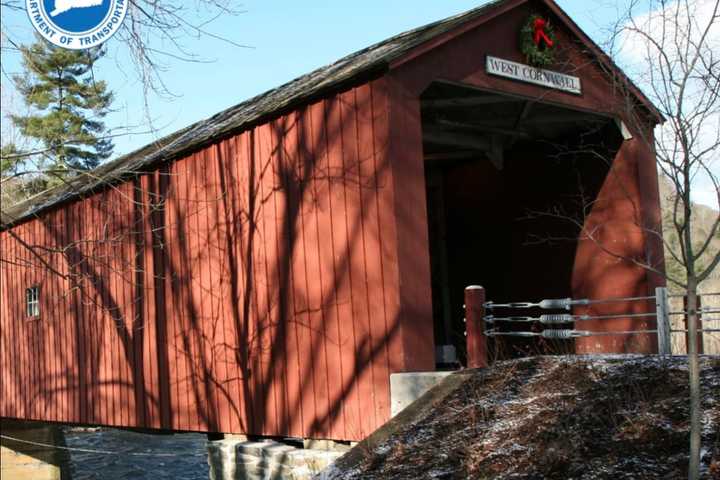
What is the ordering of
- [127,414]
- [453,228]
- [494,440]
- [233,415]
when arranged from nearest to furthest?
[494,440] < [233,415] < [127,414] < [453,228]

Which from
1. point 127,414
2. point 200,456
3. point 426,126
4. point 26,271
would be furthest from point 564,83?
point 200,456

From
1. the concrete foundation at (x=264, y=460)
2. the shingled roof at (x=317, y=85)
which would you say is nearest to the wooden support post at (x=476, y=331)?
the concrete foundation at (x=264, y=460)

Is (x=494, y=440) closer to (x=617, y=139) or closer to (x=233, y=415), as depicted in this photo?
(x=233, y=415)

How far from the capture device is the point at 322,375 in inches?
362

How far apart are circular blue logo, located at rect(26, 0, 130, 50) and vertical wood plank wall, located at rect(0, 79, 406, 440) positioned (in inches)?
68.9

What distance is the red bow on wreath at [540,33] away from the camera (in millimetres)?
10172

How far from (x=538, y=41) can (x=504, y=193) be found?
11.5 feet

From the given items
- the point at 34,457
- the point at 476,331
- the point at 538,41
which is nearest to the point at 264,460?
the point at 476,331

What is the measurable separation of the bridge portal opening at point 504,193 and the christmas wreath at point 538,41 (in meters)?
0.49

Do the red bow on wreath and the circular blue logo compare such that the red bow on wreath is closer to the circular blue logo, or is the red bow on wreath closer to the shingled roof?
the shingled roof

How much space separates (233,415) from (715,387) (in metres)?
6.08

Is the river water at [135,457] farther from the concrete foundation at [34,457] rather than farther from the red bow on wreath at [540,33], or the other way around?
the red bow on wreath at [540,33]

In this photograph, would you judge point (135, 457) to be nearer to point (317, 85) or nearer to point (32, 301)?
point (32, 301)

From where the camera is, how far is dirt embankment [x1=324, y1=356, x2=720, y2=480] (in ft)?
18.2
